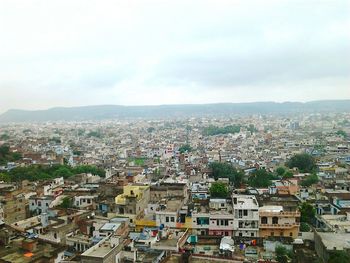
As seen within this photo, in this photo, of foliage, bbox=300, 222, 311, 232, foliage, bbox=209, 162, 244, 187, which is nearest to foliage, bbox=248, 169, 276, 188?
foliage, bbox=209, 162, 244, 187

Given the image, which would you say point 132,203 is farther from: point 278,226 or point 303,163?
point 303,163

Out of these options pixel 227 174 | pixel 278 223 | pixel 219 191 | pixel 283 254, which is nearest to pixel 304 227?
pixel 278 223

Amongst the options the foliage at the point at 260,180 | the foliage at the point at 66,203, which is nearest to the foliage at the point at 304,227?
the foliage at the point at 260,180

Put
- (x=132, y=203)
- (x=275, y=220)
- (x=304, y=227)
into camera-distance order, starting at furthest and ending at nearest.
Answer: (x=132, y=203)
(x=304, y=227)
(x=275, y=220)

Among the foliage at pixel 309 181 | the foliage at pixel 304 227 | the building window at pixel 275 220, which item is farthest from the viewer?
the foliage at pixel 309 181

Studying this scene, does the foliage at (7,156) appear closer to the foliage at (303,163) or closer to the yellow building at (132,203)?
the yellow building at (132,203)

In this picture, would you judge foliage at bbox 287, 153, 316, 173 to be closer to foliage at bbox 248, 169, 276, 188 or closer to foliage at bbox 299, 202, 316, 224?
foliage at bbox 248, 169, 276, 188

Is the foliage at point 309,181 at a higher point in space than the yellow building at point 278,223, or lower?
lower
